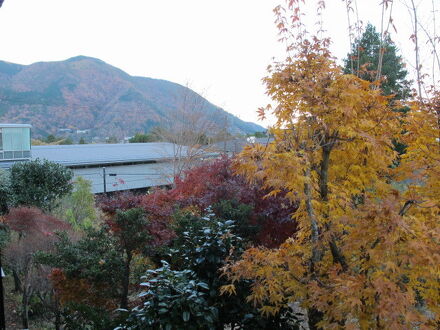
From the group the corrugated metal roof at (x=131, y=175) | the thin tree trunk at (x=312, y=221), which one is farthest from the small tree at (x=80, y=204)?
the thin tree trunk at (x=312, y=221)

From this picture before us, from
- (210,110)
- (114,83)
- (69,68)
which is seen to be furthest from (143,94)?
(210,110)

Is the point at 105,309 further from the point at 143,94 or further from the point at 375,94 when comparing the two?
the point at 143,94

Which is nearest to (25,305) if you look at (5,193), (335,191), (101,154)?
(5,193)

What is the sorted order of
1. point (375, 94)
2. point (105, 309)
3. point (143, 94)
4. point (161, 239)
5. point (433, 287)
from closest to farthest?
point (433, 287), point (375, 94), point (105, 309), point (161, 239), point (143, 94)

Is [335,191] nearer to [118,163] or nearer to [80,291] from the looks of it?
[80,291]

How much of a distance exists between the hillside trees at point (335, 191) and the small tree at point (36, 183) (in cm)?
850

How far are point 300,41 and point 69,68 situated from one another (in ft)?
195

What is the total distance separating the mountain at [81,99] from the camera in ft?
138

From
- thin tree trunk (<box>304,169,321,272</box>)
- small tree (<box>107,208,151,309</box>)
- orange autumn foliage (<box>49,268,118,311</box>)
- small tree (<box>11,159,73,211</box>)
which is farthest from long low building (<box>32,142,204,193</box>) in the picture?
thin tree trunk (<box>304,169,321,272</box>)

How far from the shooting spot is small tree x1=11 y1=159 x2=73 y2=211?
10039mm

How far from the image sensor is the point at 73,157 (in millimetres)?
22859

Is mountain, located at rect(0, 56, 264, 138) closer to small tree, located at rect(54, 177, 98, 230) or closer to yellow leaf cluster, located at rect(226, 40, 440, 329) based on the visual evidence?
small tree, located at rect(54, 177, 98, 230)

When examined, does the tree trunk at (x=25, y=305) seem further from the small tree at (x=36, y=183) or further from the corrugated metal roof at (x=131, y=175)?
the corrugated metal roof at (x=131, y=175)

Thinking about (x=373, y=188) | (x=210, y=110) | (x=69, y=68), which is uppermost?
(x=69, y=68)
